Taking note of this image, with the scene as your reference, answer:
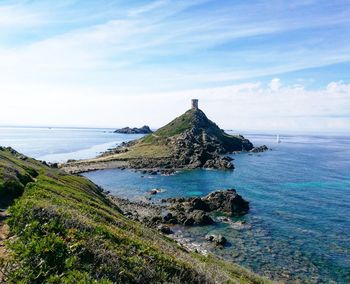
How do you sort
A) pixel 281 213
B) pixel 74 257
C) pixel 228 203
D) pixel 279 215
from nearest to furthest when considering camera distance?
1. pixel 74 257
2. pixel 279 215
3. pixel 281 213
4. pixel 228 203

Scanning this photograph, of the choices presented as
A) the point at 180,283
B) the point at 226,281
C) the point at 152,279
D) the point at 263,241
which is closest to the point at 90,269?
the point at 152,279

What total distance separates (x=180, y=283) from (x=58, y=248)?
23.5 feet

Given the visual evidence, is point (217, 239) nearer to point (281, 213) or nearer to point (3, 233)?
point (281, 213)

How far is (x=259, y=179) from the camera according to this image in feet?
390

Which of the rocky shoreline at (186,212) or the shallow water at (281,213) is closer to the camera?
the shallow water at (281,213)

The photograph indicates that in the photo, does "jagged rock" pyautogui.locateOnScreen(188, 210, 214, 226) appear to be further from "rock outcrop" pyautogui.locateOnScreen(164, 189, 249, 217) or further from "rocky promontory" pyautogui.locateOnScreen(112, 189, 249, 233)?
"rock outcrop" pyautogui.locateOnScreen(164, 189, 249, 217)

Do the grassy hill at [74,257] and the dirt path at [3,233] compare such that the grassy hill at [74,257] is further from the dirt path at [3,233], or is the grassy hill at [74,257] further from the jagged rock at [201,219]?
the jagged rock at [201,219]

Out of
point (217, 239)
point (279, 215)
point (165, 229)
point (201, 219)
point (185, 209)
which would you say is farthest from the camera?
point (185, 209)

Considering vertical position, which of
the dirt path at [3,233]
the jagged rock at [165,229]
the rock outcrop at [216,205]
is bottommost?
the jagged rock at [165,229]

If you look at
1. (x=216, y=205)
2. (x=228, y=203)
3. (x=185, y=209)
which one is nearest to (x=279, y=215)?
(x=228, y=203)

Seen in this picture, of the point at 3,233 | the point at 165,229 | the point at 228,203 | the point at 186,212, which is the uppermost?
the point at 3,233

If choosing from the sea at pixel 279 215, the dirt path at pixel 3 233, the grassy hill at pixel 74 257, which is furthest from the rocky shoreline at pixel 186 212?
the grassy hill at pixel 74 257

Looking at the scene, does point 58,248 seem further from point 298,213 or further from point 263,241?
point 298,213

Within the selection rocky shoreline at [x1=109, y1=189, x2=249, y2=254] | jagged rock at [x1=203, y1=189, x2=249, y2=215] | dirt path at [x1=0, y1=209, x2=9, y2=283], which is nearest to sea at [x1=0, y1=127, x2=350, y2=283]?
rocky shoreline at [x1=109, y1=189, x2=249, y2=254]
